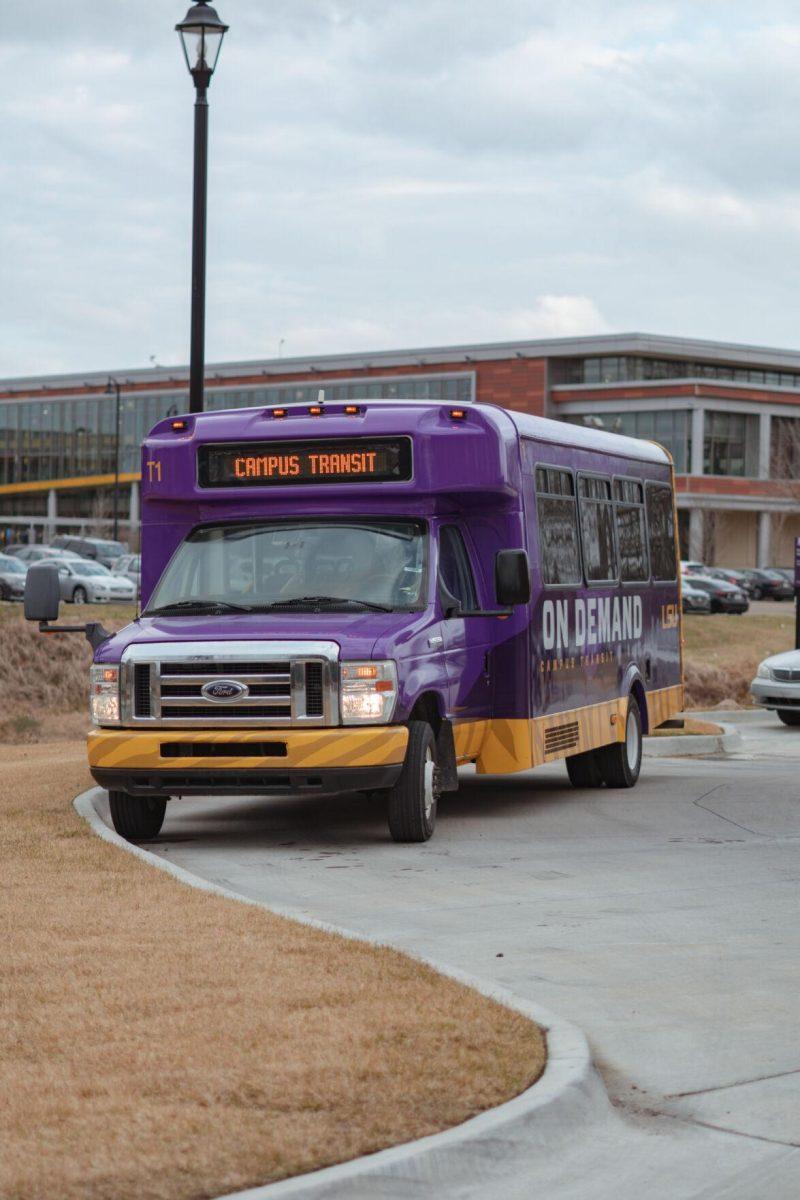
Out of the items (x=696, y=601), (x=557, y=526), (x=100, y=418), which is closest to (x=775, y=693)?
(x=557, y=526)

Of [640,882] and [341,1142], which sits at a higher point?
[341,1142]

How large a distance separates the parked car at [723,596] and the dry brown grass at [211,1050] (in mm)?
54723

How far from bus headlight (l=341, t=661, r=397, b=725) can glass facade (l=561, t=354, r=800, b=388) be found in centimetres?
10037

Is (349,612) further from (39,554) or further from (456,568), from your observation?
(39,554)

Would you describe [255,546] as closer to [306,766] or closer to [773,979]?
[306,766]

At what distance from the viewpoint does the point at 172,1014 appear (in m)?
6.77

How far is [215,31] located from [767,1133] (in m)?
13.3

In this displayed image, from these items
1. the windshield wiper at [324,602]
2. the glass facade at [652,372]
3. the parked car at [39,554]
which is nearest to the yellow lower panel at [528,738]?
the windshield wiper at [324,602]

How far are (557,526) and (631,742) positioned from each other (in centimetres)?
295

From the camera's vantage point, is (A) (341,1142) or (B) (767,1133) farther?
(B) (767,1133)

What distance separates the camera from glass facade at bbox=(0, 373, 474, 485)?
119 meters

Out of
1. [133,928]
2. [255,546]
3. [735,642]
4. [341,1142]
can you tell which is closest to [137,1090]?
[341,1142]

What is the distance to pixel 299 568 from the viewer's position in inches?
516

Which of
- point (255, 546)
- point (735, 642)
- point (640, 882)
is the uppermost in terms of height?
point (255, 546)
